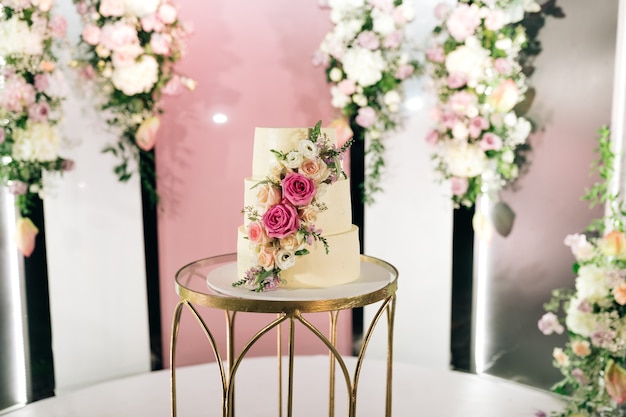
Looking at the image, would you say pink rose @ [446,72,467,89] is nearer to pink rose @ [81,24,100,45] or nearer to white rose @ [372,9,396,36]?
white rose @ [372,9,396,36]

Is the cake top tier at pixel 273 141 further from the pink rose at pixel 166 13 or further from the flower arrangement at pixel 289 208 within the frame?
the pink rose at pixel 166 13

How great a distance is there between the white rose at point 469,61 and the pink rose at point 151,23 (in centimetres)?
150

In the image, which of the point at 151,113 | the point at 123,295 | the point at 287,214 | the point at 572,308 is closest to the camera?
the point at 287,214

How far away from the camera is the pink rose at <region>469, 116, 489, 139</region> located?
10.6 ft

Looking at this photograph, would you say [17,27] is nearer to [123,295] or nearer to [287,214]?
[123,295]

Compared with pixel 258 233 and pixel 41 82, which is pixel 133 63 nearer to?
pixel 41 82

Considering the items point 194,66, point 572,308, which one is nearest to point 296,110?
point 194,66

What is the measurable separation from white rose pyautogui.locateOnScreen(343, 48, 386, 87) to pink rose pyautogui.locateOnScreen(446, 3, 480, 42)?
405 mm

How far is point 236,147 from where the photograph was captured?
353 cm

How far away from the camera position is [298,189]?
5.54 feet

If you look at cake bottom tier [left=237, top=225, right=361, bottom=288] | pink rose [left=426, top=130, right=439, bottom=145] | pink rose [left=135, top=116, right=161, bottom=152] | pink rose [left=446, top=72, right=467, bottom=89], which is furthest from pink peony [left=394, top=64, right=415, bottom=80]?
cake bottom tier [left=237, top=225, right=361, bottom=288]

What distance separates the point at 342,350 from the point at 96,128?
6.26 ft

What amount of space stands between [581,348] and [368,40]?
183 centimetres

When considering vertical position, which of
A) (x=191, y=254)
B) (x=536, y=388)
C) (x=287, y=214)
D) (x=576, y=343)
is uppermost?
(x=287, y=214)
